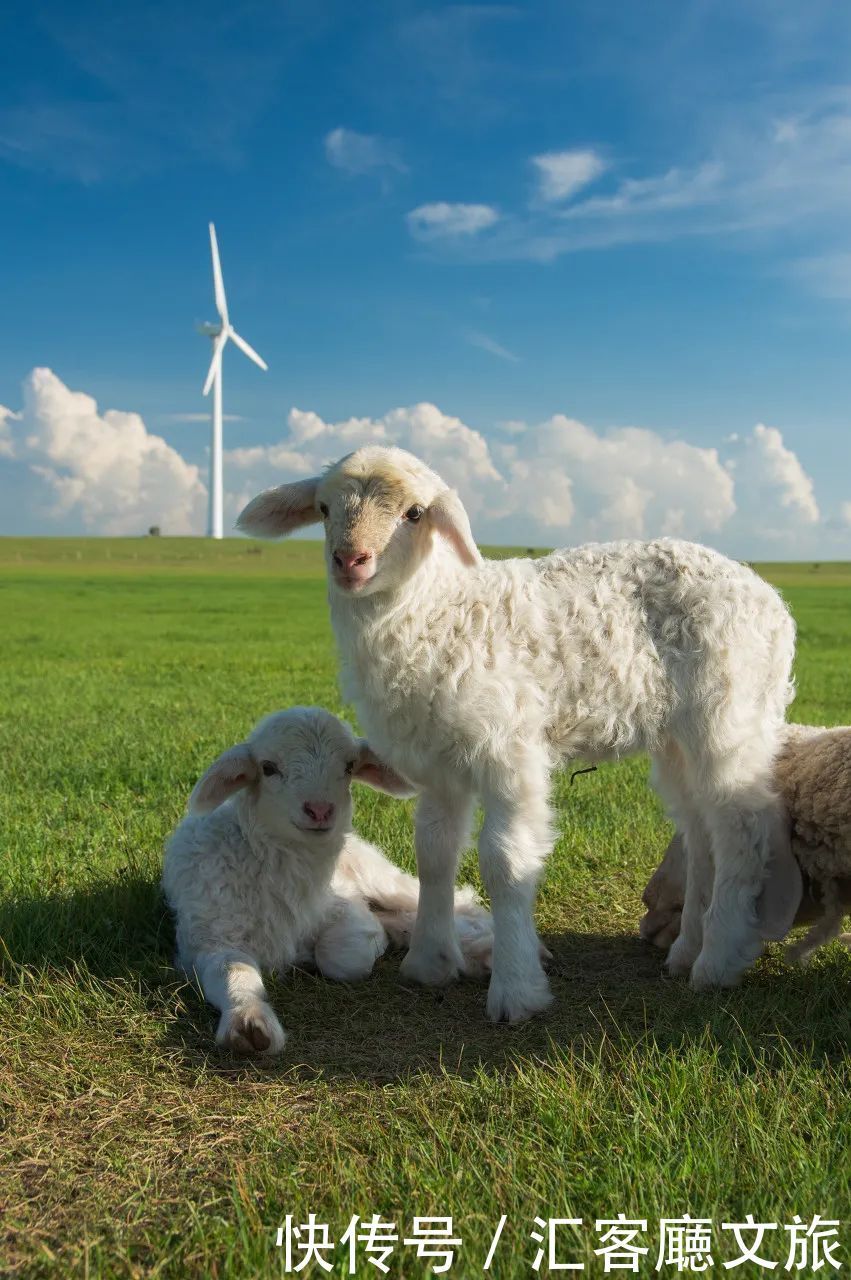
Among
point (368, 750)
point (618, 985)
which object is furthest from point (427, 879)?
point (618, 985)

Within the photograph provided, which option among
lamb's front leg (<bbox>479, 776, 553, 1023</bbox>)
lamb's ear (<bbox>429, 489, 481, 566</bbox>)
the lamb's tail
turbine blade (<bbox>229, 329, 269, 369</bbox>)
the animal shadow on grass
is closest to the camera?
the animal shadow on grass

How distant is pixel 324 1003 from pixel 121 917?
123cm

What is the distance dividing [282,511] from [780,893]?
291 cm

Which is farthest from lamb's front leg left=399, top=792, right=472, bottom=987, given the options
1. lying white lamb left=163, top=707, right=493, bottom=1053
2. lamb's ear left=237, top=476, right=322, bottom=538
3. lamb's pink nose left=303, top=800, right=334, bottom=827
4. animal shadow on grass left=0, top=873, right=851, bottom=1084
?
lamb's ear left=237, top=476, right=322, bottom=538

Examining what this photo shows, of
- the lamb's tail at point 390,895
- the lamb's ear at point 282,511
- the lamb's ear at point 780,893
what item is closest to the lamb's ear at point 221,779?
the lamb's tail at point 390,895

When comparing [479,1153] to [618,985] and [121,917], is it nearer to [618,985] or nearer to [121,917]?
[618,985]

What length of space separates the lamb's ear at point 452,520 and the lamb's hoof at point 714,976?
2217 millimetres

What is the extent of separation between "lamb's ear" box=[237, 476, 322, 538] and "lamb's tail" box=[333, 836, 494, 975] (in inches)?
70.9

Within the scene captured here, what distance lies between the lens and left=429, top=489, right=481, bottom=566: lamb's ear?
15.1 ft

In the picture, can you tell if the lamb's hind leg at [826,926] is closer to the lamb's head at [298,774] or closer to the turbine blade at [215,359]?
→ the lamb's head at [298,774]

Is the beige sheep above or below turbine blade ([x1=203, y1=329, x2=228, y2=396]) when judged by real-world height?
below

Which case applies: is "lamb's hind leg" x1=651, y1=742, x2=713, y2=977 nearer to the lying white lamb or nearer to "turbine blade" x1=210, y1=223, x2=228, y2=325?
the lying white lamb

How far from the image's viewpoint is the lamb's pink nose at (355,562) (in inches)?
172

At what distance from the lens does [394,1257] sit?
9.76ft
